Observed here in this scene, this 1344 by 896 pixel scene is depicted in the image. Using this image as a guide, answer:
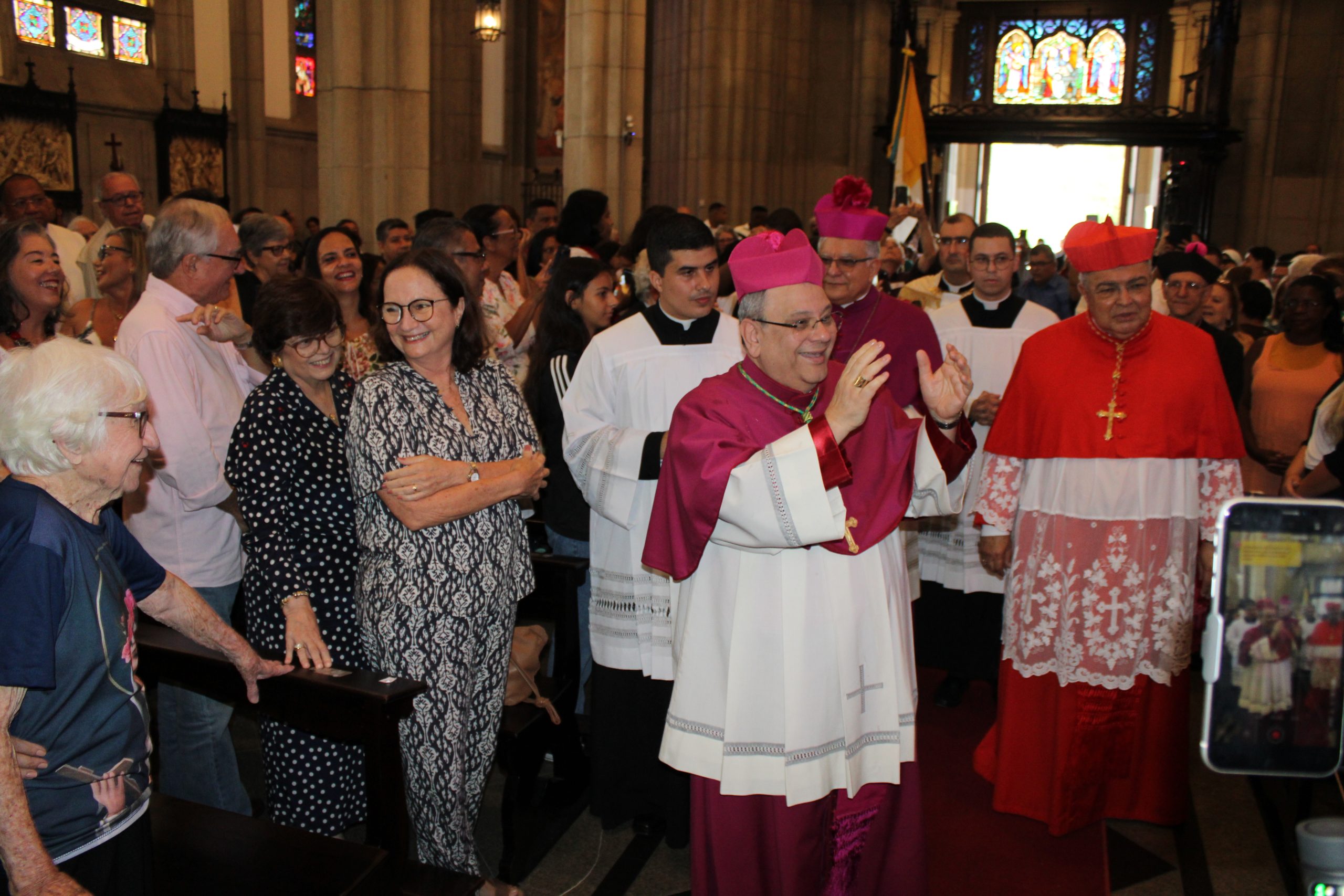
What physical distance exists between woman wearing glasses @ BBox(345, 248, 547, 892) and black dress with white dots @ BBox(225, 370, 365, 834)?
0.12 metres

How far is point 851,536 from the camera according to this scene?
8.39 ft

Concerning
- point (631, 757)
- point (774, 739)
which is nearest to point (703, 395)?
point (774, 739)

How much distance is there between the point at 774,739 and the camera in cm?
259

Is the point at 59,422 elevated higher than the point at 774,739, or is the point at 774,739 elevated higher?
Result: the point at 59,422

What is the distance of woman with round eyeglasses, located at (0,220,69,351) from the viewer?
3.57 metres

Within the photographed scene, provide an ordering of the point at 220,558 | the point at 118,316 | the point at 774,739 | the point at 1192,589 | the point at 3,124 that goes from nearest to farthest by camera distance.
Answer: the point at 774,739, the point at 220,558, the point at 1192,589, the point at 118,316, the point at 3,124

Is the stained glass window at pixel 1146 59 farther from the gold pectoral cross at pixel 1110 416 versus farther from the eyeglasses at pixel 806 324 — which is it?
the eyeglasses at pixel 806 324

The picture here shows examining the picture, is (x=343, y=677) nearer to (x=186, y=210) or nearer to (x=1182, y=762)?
(x=186, y=210)

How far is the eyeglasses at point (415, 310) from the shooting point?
2865 mm

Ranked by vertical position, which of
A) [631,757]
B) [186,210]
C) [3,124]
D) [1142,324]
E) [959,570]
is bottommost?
[631,757]

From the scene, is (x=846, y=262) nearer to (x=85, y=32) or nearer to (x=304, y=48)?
(x=85, y=32)

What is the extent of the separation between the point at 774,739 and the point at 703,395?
0.86 m

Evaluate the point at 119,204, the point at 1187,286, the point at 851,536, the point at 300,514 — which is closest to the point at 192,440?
the point at 300,514

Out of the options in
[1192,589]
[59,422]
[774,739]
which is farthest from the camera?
[1192,589]
